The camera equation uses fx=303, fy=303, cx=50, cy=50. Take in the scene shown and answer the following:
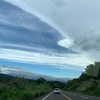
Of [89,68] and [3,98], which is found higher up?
[89,68]

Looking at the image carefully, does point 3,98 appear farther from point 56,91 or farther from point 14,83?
point 56,91

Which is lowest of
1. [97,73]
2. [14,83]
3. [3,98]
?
[3,98]

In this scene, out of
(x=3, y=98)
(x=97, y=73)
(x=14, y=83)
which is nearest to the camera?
(x=3, y=98)

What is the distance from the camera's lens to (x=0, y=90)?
30938 millimetres

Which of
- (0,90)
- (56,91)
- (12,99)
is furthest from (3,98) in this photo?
(56,91)

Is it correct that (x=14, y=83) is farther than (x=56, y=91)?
No

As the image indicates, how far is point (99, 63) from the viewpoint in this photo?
155m

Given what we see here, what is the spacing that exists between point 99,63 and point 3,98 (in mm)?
132603

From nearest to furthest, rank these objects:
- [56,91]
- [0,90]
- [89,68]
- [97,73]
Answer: [0,90] → [56,91] → [97,73] → [89,68]

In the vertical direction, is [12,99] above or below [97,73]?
below

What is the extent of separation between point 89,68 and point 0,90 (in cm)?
13856

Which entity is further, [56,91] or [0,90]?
[56,91]

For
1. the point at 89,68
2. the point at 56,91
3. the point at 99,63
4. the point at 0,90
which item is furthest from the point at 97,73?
the point at 0,90

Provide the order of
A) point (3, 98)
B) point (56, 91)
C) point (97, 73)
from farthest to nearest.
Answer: point (97, 73) < point (56, 91) < point (3, 98)
